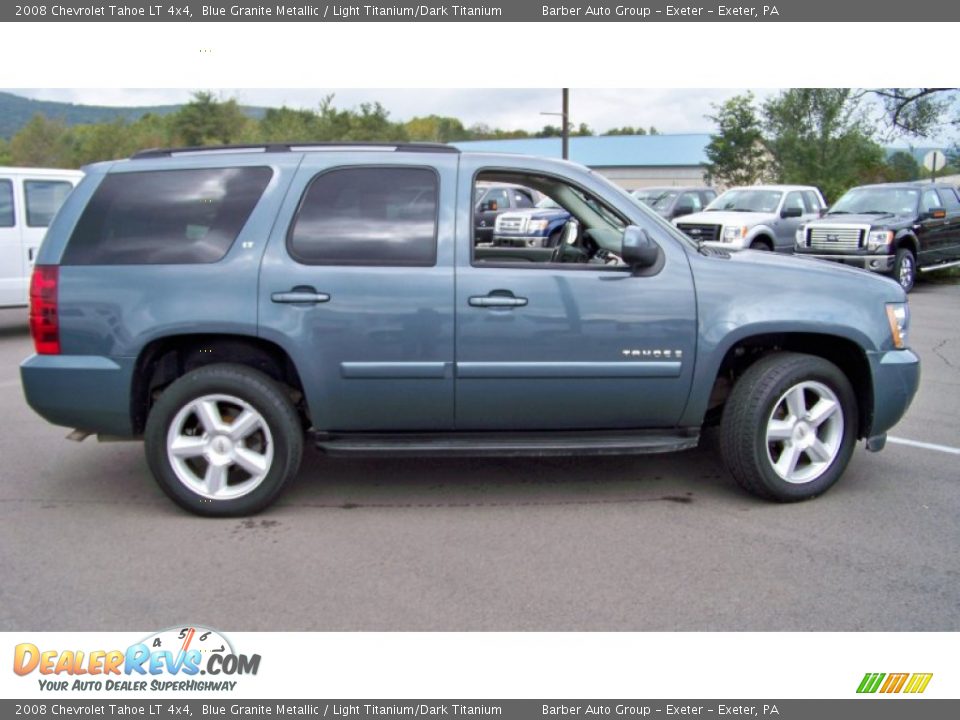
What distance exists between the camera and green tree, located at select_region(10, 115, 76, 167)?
54094 mm

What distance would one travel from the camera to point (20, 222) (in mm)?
10820

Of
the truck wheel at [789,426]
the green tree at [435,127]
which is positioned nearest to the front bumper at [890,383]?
the truck wheel at [789,426]

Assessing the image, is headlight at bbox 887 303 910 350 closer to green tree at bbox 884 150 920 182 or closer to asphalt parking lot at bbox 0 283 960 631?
asphalt parking lot at bbox 0 283 960 631

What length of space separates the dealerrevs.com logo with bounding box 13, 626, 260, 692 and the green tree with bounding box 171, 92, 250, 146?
44.5m

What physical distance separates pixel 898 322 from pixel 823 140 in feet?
93.6

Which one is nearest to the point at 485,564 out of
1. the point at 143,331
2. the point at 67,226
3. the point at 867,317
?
the point at 143,331

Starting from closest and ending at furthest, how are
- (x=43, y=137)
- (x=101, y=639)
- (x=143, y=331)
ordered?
(x=101, y=639), (x=143, y=331), (x=43, y=137)

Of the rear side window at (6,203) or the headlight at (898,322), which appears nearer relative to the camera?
the headlight at (898,322)

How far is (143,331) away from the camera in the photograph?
434 cm

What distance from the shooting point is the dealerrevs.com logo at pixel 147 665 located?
315 cm

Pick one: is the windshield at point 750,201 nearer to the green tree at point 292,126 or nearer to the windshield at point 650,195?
the windshield at point 650,195

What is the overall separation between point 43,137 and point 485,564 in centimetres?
6046

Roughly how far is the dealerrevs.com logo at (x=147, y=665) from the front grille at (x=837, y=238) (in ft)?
45.0

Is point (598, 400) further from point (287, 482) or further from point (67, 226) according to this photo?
point (67, 226)
